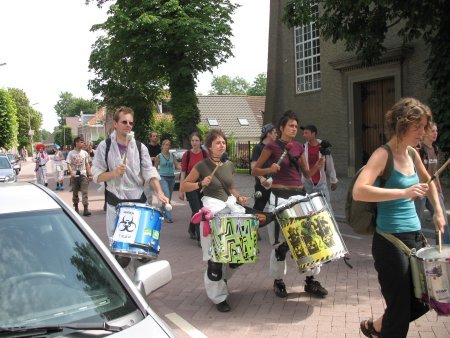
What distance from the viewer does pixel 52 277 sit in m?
2.52

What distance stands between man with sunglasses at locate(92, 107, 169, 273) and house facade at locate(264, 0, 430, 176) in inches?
437

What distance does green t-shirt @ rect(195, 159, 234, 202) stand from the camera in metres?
5.37

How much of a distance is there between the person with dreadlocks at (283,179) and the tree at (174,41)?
17646 millimetres

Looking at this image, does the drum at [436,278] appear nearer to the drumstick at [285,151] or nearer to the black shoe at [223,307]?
the black shoe at [223,307]

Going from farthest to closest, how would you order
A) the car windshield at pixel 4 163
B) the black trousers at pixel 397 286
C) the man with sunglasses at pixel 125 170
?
the car windshield at pixel 4 163
the man with sunglasses at pixel 125 170
the black trousers at pixel 397 286

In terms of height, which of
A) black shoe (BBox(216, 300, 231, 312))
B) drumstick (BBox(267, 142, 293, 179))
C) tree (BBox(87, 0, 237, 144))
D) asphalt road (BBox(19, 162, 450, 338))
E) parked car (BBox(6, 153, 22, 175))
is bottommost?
asphalt road (BBox(19, 162, 450, 338))

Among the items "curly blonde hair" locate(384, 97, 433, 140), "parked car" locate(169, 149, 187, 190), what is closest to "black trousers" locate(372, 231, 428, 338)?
"curly blonde hair" locate(384, 97, 433, 140)

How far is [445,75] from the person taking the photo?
A: 10375 mm

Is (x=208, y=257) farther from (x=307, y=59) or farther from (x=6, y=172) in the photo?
(x=307, y=59)

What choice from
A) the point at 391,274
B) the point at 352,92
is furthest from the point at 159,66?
the point at 391,274

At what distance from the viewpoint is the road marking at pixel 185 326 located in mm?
4523

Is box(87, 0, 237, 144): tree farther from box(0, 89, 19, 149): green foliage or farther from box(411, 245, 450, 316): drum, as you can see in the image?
box(411, 245, 450, 316): drum

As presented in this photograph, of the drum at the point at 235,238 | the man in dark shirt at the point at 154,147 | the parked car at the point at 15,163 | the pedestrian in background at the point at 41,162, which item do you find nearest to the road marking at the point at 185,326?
the drum at the point at 235,238

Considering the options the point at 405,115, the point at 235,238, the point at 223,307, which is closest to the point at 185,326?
the point at 223,307
